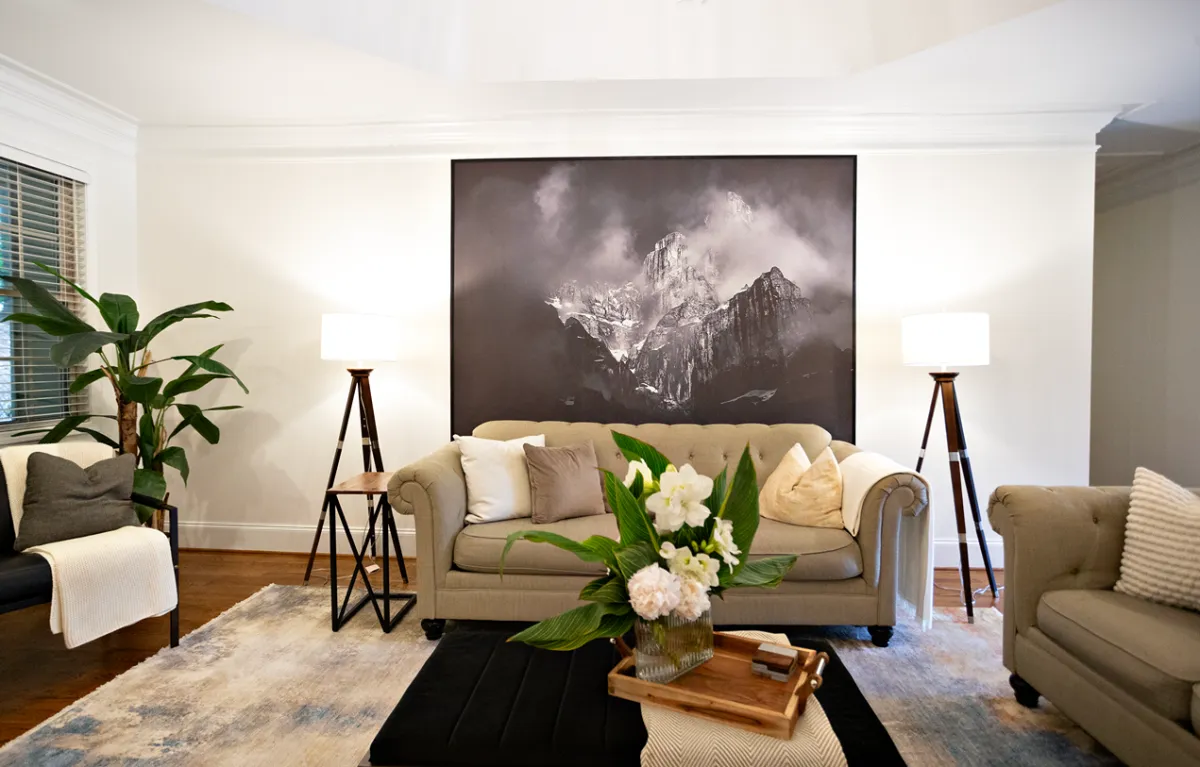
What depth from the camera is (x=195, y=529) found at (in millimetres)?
4359

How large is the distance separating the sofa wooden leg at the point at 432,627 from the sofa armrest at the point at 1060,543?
2.26m

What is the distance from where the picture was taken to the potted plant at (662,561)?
5.22ft

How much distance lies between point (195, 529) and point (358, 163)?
255 cm

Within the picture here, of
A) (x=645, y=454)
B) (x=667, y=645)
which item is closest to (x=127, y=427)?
(x=645, y=454)

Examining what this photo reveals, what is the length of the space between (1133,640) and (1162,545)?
422 millimetres

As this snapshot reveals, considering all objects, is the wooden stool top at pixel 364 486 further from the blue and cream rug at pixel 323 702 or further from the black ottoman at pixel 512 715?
the black ottoman at pixel 512 715

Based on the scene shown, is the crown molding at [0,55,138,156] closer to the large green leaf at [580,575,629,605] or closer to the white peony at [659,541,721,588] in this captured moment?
the large green leaf at [580,575,629,605]

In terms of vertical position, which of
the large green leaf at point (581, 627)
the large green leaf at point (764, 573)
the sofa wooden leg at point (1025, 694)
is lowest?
the sofa wooden leg at point (1025, 694)

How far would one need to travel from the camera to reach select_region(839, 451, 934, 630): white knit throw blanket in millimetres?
2834

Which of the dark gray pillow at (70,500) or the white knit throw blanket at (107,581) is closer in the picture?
the white knit throw blanket at (107,581)

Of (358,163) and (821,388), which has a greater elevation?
(358,163)

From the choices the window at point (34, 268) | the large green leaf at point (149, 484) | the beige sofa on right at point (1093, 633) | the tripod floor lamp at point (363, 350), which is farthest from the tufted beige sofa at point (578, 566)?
the window at point (34, 268)

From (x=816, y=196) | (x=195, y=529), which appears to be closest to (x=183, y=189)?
(x=195, y=529)

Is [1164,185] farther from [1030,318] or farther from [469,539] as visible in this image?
[469,539]
